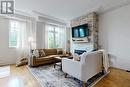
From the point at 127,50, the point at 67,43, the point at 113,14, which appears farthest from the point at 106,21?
the point at 67,43

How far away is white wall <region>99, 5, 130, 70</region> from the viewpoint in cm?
378

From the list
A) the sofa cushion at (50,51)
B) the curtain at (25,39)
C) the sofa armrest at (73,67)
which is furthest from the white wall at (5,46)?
the sofa armrest at (73,67)

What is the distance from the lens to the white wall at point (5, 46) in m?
4.56

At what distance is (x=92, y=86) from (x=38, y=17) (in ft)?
15.1

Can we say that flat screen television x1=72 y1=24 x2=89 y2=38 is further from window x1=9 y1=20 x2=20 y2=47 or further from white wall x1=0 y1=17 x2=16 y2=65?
white wall x1=0 y1=17 x2=16 y2=65

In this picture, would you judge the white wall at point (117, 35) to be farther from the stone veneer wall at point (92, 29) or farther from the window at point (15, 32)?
the window at point (15, 32)

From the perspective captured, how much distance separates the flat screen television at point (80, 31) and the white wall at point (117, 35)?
2.79 ft

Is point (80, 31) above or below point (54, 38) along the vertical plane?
above

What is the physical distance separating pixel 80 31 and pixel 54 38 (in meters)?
2.19

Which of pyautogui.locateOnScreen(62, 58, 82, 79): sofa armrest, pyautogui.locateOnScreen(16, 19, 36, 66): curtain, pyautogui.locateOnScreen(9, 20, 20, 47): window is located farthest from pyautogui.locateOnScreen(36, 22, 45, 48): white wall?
pyautogui.locateOnScreen(62, 58, 82, 79): sofa armrest

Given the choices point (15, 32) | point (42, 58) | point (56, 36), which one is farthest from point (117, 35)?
point (15, 32)

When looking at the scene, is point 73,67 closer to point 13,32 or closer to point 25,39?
point 25,39

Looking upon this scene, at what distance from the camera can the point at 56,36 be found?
666cm

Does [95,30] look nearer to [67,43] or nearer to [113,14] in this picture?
[113,14]
